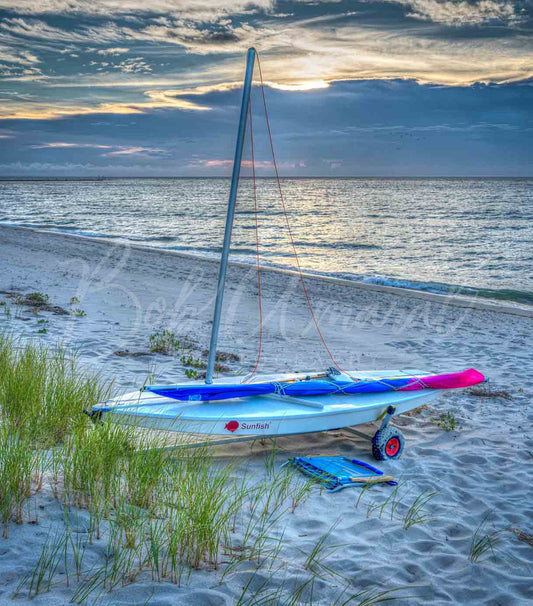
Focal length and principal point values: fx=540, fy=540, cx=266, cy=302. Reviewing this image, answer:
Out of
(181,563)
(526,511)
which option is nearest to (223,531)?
(181,563)

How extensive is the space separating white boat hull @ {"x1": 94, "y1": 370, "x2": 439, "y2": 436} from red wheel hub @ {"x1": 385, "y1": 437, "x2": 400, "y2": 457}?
0.36m

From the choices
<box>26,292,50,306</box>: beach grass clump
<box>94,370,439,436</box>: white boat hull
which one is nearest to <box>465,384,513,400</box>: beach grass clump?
<box>94,370,439,436</box>: white boat hull

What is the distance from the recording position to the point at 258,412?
582cm

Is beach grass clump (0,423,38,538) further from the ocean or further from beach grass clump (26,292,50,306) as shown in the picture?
the ocean

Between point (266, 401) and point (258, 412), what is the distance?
388 mm

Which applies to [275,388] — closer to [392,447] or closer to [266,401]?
[266,401]

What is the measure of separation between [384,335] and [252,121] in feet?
23.6

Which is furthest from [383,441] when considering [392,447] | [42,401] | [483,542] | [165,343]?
[165,343]

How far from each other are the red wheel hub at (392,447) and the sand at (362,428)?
14 centimetres

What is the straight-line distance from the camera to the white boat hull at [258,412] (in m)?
5.35

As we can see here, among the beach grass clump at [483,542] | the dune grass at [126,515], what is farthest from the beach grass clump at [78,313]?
the beach grass clump at [483,542]

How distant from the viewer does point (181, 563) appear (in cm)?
354

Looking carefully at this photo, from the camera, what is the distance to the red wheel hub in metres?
6.19

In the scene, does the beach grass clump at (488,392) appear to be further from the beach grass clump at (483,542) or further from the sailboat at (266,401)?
the beach grass clump at (483,542)
